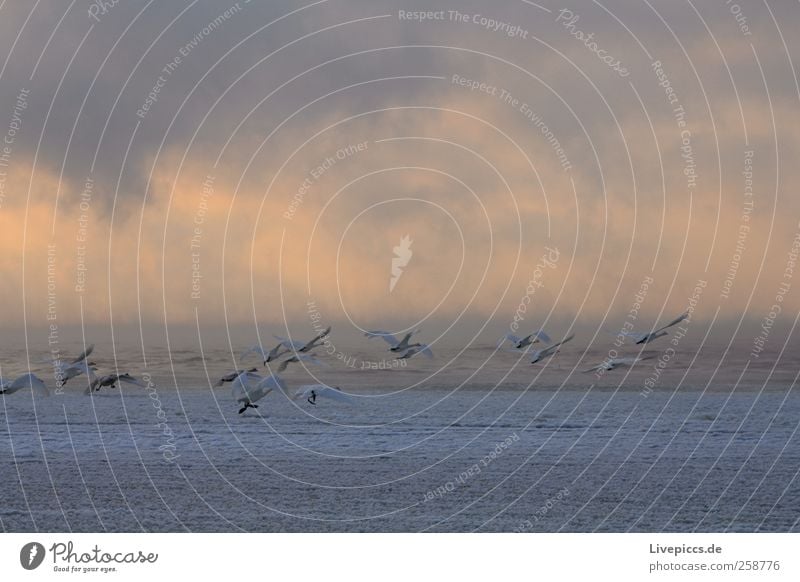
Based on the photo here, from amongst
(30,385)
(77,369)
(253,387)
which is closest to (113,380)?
(77,369)

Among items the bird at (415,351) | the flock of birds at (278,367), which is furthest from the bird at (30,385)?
the bird at (415,351)

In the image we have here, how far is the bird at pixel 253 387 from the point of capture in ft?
81.4

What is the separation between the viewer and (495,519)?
55.8 ft

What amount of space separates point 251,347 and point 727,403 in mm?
15939

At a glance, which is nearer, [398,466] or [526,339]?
[398,466]

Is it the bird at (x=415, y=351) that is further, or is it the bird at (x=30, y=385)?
the bird at (x=415, y=351)

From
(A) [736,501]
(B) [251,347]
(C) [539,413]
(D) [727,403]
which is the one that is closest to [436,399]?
(C) [539,413]

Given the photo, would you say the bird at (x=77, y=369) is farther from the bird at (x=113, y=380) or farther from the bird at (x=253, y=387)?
the bird at (x=253, y=387)

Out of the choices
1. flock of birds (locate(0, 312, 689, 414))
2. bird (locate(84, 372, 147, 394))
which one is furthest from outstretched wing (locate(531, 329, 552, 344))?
bird (locate(84, 372, 147, 394))

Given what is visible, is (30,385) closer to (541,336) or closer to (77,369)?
(77,369)

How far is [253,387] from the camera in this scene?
26.7 m

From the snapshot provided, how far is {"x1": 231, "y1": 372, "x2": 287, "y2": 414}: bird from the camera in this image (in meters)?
24.8

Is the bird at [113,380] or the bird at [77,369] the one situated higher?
the bird at [77,369]

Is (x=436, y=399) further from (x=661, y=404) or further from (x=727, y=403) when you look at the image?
(x=727, y=403)
